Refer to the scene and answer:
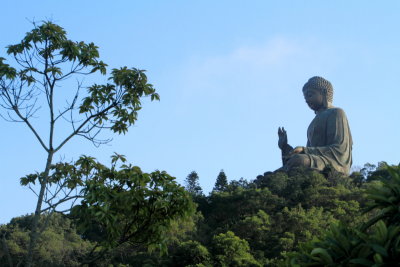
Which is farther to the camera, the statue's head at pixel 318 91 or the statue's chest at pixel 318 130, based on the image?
the statue's head at pixel 318 91

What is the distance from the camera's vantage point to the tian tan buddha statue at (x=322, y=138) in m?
21.3

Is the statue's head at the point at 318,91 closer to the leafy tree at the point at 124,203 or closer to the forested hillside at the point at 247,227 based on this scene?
the forested hillside at the point at 247,227

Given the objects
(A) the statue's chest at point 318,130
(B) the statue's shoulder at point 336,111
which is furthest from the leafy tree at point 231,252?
(B) the statue's shoulder at point 336,111

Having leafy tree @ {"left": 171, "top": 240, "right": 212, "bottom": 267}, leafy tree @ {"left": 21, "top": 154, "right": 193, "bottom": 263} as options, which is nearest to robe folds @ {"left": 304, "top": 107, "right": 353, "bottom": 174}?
leafy tree @ {"left": 171, "top": 240, "right": 212, "bottom": 267}

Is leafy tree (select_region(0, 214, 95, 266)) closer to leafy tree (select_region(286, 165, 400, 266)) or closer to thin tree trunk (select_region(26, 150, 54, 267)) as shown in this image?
thin tree trunk (select_region(26, 150, 54, 267))

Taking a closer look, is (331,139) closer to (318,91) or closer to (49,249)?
(318,91)

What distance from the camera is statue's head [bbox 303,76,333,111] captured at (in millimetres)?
23875

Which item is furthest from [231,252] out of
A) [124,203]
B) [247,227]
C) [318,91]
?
[318,91]

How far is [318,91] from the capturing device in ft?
78.3

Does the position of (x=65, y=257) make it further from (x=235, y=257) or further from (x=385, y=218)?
(x=385, y=218)

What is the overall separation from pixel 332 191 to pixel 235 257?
5.96 metres

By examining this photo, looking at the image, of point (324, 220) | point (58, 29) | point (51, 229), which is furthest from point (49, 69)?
point (51, 229)

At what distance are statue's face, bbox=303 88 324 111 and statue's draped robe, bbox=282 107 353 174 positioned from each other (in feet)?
1.24

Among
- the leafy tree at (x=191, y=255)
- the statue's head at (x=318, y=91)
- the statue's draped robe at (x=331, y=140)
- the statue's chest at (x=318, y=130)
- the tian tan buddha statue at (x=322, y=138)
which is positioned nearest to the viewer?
the leafy tree at (x=191, y=255)
